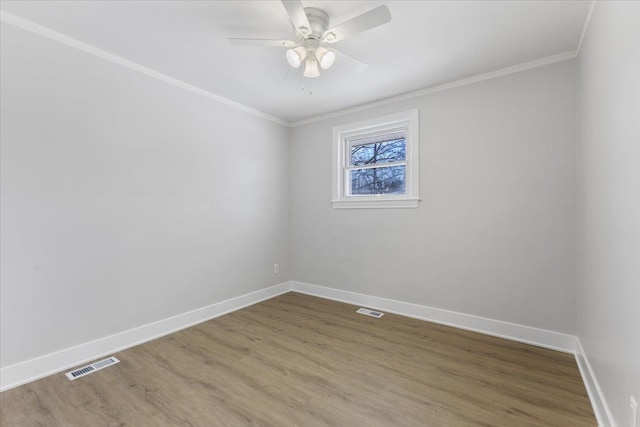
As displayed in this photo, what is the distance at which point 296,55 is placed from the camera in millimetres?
1983

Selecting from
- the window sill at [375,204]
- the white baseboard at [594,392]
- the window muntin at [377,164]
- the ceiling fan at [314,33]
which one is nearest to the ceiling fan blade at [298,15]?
the ceiling fan at [314,33]

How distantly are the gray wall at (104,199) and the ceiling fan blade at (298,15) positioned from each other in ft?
5.79

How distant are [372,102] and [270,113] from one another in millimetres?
1403

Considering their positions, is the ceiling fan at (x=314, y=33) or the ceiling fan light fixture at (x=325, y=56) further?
the ceiling fan light fixture at (x=325, y=56)

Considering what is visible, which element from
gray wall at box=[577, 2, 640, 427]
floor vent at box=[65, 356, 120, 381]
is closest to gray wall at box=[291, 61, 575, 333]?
gray wall at box=[577, 2, 640, 427]

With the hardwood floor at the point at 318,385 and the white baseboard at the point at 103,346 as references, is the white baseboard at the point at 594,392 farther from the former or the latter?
the white baseboard at the point at 103,346

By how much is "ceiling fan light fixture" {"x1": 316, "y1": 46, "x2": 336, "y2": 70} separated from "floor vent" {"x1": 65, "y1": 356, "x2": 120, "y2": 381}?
2852mm

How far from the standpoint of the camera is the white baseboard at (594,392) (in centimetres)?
152

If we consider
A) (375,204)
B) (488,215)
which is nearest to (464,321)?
(488,215)

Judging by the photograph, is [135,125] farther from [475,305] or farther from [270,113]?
[475,305]

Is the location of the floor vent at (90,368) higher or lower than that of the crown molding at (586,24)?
lower

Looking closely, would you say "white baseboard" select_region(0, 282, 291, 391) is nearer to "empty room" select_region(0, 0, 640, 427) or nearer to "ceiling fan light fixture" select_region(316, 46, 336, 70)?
"empty room" select_region(0, 0, 640, 427)

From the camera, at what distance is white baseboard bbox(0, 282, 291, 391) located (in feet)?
6.48

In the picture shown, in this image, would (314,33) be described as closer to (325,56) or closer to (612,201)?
(325,56)
